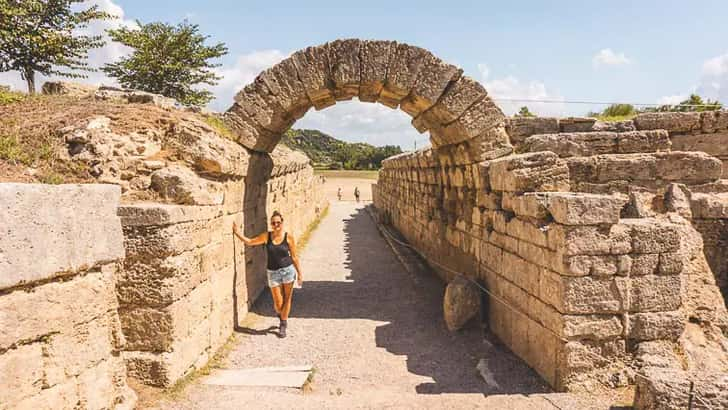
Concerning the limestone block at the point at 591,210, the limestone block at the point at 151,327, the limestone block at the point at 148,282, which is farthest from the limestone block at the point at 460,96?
the limestone block at the point at 151,327

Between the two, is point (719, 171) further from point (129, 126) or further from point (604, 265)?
point (129, 126)

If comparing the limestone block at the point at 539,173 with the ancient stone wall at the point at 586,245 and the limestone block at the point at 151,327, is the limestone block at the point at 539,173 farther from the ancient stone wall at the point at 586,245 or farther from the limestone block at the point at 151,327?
the limestone block at the point at 151,327

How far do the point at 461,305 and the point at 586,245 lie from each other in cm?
233

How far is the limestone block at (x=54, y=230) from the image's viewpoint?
2.15 m

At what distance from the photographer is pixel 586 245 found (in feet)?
14.2

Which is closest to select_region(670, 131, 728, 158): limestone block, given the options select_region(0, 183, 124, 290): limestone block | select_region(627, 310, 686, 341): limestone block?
select_region(627, 310, 686, 341): limestone block

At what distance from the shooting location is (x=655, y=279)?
444cm

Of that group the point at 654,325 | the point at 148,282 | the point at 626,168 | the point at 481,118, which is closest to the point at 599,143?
the point at 626,168

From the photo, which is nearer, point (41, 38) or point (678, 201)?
point (678, 201)

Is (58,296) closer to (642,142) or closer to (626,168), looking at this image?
(626,168)

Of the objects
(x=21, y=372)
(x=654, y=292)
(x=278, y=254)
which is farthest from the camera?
(x=278, y=254)

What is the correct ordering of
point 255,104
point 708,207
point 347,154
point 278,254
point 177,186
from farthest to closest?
point 347,154, point 255,104, point 278,254, point 708,207, point 177,186

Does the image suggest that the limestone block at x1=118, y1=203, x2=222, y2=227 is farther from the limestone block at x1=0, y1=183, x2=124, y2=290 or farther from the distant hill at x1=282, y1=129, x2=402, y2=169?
the distant hill at x1=282, y1=129, x2=402, y2=169

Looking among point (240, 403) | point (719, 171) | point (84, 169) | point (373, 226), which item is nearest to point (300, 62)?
point (84, 169)
